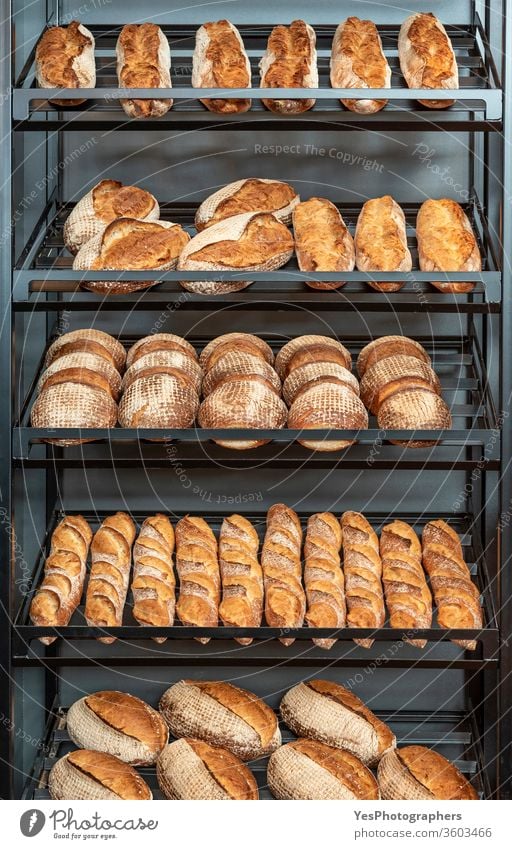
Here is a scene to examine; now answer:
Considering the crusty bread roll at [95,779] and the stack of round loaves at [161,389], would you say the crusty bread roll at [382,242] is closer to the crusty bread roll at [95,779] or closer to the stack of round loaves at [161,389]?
the stack of round loaves at [161,389]

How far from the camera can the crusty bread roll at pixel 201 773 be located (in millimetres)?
2365

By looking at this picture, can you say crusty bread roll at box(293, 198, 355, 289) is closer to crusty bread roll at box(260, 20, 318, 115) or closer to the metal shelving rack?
the metal shelving rack

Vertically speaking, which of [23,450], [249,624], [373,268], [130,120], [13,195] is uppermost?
[130,120]

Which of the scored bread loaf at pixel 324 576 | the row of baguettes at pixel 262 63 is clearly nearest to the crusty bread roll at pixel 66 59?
the row of baguettes at pixel 262 63

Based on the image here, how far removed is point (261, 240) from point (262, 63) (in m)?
0.48

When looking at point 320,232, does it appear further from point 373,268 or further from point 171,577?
point 171,577

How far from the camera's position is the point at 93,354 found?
255cm

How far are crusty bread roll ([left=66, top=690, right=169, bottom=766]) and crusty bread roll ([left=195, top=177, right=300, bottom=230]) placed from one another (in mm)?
1285

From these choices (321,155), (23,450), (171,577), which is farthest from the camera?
(321,155)

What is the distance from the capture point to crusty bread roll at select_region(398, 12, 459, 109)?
238 centimetres

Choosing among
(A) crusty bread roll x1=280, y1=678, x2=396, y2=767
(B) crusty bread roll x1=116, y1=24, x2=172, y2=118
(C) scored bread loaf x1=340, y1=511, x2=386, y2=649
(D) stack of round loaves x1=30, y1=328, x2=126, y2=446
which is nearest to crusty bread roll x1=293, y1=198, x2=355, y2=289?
(B) crusty bread roll x1=116, y1=24, x2=172, y2=118

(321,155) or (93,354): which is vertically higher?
(321,155)
